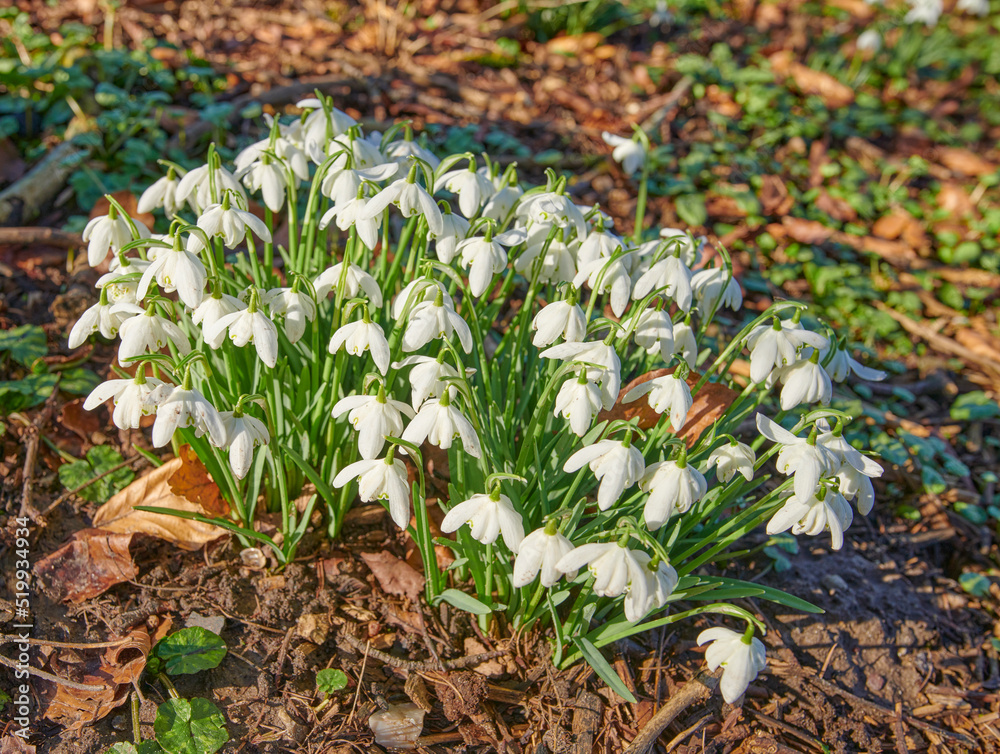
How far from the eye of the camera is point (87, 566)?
6.46ft

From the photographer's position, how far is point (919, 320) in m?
3.73

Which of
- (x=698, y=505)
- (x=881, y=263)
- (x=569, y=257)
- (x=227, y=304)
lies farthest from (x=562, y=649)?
(x=881, y=263)

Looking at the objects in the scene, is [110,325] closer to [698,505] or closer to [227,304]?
[227,304]

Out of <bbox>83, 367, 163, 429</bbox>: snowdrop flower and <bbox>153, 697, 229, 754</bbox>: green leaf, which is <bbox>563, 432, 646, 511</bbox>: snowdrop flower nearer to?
<bbox>83, 367, 163, 429</bbox>: snowdrop flower

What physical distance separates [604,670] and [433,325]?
2.77ft

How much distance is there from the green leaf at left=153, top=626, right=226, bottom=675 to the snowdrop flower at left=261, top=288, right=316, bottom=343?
2.62 feet

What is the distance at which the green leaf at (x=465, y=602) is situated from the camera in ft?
5.88

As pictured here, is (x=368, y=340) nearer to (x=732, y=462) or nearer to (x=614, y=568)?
(x=614, y=568)

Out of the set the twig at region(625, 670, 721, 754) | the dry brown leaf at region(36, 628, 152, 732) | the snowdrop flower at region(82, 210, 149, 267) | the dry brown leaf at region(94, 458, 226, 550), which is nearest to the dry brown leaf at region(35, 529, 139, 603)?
the dry brown leaf at region(94, 458, 226, 550)

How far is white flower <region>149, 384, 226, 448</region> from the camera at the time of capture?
1.48 meters

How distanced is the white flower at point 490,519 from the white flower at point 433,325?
1.13 feet

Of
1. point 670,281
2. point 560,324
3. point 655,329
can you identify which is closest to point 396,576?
point 560,324

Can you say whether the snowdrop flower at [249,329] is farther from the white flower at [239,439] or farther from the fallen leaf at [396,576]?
the fallen leaf at [396,576]

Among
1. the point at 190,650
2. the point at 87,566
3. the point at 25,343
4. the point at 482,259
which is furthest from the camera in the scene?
the point at 25,343
